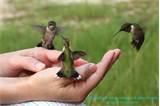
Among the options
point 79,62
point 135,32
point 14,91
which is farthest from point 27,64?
point 135,32

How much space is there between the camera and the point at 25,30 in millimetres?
3297

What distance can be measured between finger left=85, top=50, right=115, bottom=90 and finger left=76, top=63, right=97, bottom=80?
0.06ft

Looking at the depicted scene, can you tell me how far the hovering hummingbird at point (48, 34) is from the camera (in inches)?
128

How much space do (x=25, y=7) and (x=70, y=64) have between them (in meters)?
0.38

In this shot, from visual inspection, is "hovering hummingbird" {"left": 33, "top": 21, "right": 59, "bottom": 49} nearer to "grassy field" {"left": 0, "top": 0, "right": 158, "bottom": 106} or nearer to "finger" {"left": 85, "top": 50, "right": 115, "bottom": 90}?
"grassy field" {"left": 0, "top": 0, "right": 158, "bottom": 106}

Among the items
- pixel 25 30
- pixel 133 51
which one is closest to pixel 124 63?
pixel 133 51

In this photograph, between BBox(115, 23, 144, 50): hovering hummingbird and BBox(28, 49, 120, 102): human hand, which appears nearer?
BBox(28, 49, 120, 102): human hand

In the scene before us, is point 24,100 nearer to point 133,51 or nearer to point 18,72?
point 18,72

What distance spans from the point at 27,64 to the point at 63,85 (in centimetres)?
20

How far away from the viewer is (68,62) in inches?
126

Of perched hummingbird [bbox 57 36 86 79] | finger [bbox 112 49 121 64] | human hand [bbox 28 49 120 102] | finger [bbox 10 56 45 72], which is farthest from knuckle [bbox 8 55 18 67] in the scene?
finger [bbox 112 49 121 64]

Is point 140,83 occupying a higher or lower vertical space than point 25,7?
lower

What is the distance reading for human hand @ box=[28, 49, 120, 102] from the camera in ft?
10.4

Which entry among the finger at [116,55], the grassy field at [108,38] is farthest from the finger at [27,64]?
the finger at [116,55]
